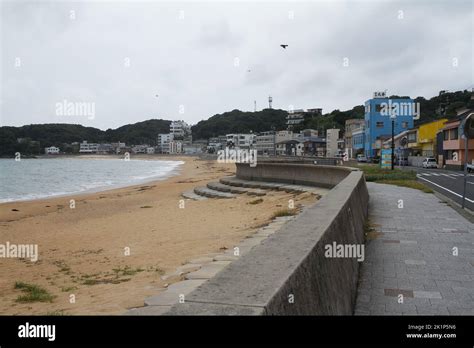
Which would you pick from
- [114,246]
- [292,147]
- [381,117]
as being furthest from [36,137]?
[114,246]

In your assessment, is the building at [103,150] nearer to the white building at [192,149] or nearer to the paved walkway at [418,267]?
the white building at [192,149]

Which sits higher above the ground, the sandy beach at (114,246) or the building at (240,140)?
the building at (240,140)

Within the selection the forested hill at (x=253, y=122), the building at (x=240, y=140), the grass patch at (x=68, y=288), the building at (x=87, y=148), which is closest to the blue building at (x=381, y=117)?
the grass patch at (x=68, y=288)

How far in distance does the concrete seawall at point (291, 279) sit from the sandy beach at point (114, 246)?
98.0 inches

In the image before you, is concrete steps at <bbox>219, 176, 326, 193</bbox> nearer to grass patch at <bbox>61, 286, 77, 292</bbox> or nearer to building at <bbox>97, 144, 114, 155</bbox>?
grass patch at <bbox>61, 286, 77, 292</bbox>

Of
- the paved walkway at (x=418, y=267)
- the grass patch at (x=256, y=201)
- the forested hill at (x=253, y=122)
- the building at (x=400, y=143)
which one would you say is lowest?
the grass patch at (x=256, y=201)

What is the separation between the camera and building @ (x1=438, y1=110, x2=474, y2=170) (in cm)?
4532

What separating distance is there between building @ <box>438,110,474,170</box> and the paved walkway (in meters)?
38.6

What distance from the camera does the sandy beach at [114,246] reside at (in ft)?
22.0

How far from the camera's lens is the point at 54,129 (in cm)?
17812

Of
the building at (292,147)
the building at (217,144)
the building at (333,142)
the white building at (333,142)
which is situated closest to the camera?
the building at (333,142)
